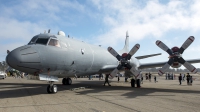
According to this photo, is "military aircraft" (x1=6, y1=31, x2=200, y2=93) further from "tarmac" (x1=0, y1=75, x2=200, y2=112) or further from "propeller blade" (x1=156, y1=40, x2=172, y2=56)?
"propeller blade" (x1=156, y1=40, x2=172, y2=56)

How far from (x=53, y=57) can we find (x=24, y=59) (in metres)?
2.22

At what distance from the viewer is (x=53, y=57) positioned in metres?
11.9

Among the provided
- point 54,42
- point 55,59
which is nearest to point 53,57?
point 55,59

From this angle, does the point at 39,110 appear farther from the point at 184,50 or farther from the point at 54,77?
the point at 184,50

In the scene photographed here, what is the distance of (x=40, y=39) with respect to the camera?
12.4 metres

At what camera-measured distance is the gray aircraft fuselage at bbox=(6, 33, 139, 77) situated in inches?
398

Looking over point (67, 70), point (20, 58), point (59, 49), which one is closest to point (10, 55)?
point (20, 58)

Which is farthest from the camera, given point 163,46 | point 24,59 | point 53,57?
point 163,46

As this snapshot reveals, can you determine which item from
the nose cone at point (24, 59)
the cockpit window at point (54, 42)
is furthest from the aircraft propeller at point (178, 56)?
the nose cone at point (24, 59)

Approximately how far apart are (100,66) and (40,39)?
7.83 meters

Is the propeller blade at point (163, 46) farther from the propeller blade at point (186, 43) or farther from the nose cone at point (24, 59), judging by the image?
the nose cone at point (24, 59)

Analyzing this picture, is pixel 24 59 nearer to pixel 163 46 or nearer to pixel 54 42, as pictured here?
pixel 54 42

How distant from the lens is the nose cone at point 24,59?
385 inches

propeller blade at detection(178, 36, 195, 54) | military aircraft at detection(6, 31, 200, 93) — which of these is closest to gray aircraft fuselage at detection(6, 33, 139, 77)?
military aircraft at detection(6, 31, 200, 93)
